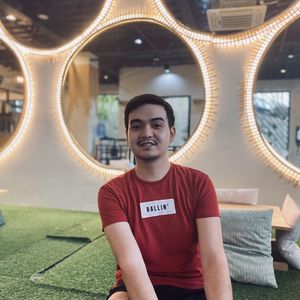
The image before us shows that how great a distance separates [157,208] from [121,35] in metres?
2.96

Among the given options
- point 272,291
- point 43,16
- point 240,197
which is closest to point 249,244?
point 272,291

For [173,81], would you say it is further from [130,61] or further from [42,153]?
[42,153]

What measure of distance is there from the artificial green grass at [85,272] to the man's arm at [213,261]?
3.10 ft

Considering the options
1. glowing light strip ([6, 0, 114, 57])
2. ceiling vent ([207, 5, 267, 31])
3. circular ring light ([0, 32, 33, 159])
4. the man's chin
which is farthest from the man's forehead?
circular ring light ([0, 32, 33, 159])

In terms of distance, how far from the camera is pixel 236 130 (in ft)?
10.6

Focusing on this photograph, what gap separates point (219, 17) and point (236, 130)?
44.1 inches

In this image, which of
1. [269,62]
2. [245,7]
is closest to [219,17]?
[245,7]

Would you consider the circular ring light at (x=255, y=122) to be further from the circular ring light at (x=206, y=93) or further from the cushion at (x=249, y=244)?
the cushion at (x=249, y=244)

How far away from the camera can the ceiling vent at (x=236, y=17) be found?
9.97 ft

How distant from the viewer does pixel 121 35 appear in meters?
3.61

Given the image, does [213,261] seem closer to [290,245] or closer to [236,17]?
[290,245]

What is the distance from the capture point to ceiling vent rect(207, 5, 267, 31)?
9.97 ft

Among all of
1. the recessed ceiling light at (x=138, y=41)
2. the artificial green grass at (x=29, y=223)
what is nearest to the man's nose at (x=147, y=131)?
the artificial green grass at (x=29, y=223)

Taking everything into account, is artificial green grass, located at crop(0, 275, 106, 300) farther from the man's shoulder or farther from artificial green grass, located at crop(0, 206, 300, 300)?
the man's shoulder
